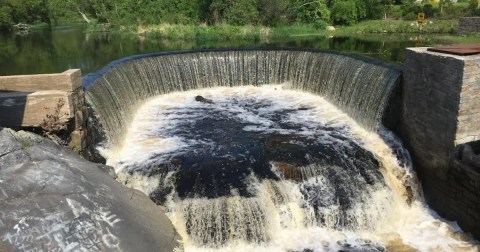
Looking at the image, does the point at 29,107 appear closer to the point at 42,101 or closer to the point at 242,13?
the point at 42,101

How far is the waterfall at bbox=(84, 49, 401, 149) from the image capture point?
432 inches

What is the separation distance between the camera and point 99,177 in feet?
22.3

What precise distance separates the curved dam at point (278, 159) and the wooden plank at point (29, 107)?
150cm

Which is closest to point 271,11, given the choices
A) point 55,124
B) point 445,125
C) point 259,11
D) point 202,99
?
point 259,11

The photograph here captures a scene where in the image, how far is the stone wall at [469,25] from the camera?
25.8 m

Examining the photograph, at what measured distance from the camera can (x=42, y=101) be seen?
7.99m

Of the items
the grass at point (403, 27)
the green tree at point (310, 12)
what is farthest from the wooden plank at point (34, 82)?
the green tree at point (310, 12)

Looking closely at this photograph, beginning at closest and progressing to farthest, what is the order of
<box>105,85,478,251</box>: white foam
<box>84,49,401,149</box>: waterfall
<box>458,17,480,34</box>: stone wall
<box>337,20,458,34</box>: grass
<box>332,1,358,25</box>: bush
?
<box>105,85,478,251</box>: white foam, <box>84,49,401,149</box>: waterfall, <box>458,17,480,34</box>: stone wall, <box>337,20,458,34</box>: grass, <box>332,1,358,25</box>: bush

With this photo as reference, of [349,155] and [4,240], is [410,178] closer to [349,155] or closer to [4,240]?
[349,155]

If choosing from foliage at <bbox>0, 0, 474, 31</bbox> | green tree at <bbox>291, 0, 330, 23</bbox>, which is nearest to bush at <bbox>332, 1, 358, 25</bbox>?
foliage at <bbox>0, 0, 474, 31</bbox>

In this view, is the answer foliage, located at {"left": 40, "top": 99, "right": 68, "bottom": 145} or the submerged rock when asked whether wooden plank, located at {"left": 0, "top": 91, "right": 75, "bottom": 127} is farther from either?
the submerged rock

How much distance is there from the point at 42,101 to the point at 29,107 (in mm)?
243

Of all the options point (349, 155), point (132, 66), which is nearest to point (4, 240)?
point (349, 155)

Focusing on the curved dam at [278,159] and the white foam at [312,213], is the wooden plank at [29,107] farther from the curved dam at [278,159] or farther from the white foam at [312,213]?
the white foam at [312,213]
